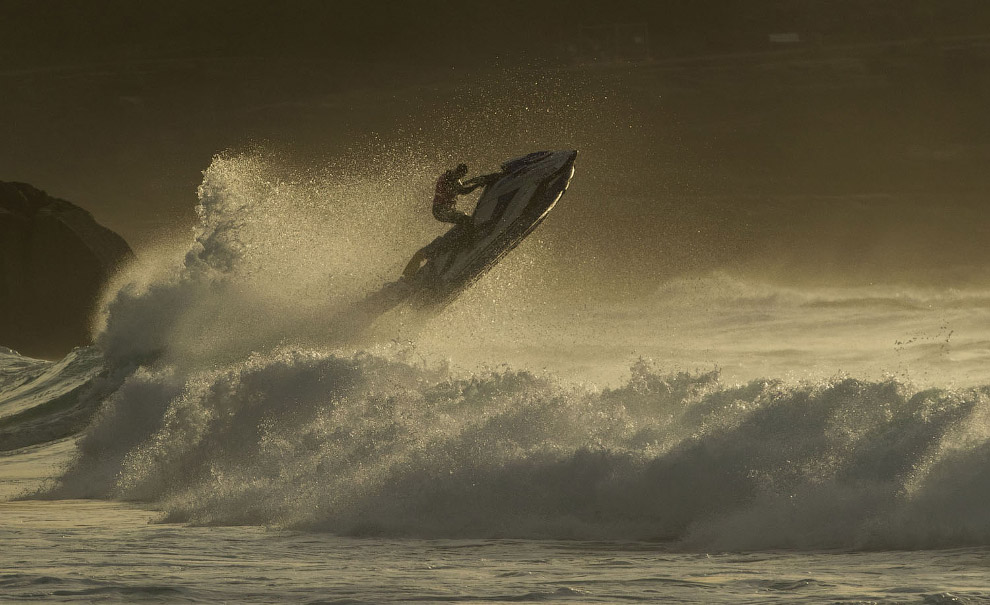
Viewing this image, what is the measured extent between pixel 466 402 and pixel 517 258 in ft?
30.2

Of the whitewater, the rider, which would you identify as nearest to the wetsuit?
the rider

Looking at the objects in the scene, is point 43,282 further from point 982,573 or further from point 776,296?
point 982,573

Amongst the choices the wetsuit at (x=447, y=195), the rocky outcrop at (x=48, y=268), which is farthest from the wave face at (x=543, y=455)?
the rocky outcrop at (x=48, y=268)

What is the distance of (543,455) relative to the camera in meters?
12.6

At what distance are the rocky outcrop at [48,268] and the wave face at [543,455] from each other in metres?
57.5

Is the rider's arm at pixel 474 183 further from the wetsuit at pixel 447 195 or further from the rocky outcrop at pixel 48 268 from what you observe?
the rocky outcrop at pixel 48 268

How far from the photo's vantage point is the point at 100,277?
74688 mm

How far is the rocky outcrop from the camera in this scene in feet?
242

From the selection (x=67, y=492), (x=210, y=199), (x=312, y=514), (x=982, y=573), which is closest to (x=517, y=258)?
(x=210, y=199)

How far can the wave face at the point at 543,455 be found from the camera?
35.7 feet

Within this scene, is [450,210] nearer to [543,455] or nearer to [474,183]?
Answer: [474,183]

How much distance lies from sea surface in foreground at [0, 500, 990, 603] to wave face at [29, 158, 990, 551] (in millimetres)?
569

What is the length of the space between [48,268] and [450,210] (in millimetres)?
60890

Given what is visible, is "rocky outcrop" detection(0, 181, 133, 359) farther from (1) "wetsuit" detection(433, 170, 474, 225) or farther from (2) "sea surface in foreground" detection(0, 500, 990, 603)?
(2) "sea surface in foreground" detection(0, 500, 990, 603)
